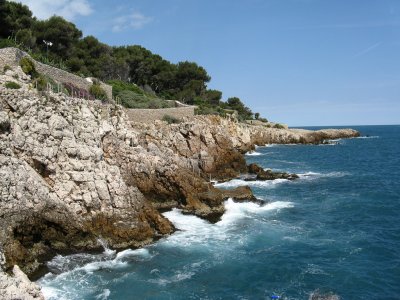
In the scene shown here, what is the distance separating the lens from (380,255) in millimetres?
24406

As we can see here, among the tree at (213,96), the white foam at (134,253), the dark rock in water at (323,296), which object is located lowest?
the dark rock in water at (323,296)

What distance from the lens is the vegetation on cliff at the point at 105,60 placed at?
59.1m

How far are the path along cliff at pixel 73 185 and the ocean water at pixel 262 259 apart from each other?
4.95 ft

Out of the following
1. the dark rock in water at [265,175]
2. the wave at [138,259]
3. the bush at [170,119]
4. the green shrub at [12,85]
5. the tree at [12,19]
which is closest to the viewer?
the wave at [138,259]

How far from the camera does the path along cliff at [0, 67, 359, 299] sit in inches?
877

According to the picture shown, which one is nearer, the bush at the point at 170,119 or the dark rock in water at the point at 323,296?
the dark rock in water at the point at 323,296

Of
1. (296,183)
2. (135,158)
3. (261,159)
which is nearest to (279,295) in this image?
(135,158)

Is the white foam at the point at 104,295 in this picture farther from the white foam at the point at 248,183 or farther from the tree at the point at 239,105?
the tree at the point at 239,105

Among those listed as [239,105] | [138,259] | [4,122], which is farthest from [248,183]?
[239,105]

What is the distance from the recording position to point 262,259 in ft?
77.6

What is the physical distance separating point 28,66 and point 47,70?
5.00 meters

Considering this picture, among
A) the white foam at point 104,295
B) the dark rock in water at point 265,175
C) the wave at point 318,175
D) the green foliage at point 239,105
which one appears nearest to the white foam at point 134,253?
the white foam at point 104,295

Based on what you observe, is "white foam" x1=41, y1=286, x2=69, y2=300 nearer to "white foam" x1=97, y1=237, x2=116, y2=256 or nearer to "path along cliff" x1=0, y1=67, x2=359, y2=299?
"path along cliff" x1=0, y1=67, x2=359, y2=299

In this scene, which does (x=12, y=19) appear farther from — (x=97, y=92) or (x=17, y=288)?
(x=17, y=288)
